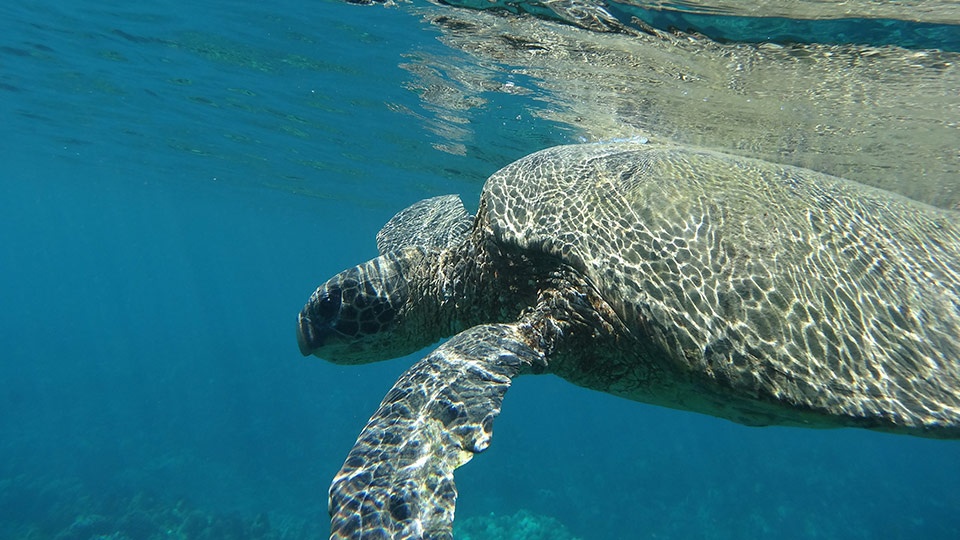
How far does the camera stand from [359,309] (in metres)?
5.18

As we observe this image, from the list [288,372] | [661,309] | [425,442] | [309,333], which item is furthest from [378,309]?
[288,372]

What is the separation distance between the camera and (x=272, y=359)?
4053 centimetres

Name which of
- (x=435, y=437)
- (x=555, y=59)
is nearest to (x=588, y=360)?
(x=435, y=437)

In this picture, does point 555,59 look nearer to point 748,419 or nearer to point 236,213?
point 748,419

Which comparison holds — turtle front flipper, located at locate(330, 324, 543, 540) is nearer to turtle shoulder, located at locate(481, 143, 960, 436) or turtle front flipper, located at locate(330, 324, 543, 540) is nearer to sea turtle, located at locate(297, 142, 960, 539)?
sea turtle, located at locate(297, 142, 960, 539)

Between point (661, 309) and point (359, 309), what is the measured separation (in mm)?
2935

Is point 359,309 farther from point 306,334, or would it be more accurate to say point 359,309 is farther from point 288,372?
point 288,372

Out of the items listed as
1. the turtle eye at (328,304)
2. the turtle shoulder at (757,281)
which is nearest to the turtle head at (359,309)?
the turtle eye at (328,304)

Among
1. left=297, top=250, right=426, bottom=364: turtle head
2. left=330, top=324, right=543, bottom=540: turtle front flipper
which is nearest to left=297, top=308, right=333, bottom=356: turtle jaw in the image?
left=297, top=250, right=426, bottom=364: turtle head

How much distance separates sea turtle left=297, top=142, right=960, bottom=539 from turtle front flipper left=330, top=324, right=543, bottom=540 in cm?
1

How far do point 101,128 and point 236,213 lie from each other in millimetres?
28717

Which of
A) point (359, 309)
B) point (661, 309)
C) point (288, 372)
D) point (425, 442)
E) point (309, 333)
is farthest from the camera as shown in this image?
point (288, 372)

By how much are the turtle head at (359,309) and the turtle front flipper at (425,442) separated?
147 centimetres

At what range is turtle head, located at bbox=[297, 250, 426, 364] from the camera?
5188mm
